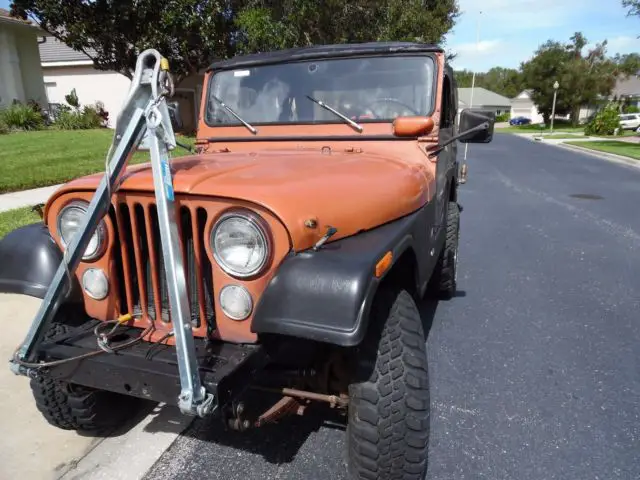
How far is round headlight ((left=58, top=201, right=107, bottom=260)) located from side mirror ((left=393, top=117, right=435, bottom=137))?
1656 mm

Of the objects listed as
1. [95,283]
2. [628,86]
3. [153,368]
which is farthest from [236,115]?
[628,86]

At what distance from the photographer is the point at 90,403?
7.86 ft

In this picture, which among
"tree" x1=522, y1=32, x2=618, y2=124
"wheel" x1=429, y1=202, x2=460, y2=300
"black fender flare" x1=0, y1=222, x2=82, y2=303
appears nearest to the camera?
"black fender flare" x1=0, y1=222, x2=82, y2=303

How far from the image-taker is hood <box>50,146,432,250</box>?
1.78m

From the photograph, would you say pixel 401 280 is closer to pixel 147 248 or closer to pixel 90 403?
pixel 147 248

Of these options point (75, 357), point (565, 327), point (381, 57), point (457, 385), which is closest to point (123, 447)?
point (75, 357)

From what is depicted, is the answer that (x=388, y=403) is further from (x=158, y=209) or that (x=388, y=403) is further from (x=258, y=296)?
(x=158, y=209)

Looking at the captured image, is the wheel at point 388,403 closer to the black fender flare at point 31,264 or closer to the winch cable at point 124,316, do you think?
the winch cable at point 124,316

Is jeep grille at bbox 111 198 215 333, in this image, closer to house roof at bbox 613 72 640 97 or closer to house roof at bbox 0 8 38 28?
house roof at bbox 0 8 38 28

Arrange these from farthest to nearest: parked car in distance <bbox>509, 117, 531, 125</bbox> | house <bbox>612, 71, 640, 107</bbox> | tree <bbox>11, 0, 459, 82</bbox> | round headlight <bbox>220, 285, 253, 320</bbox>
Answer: parked car in distance <bbox>509, 117, 531, 125</bbox> < house <bbox>612, 71, 640, 107</bbox> < tree <bbox>11, 0, 459, 82</bbox> < round headlight <bbox>220, 285, 253, 320</bbox>

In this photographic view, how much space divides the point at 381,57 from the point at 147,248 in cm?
191

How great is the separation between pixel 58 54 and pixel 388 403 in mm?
26475

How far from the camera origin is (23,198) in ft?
24.5

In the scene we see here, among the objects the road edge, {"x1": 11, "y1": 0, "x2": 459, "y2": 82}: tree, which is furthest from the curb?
the road edge
